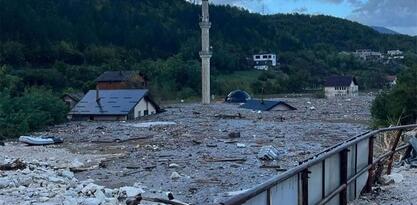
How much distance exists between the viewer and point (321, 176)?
5.59 m

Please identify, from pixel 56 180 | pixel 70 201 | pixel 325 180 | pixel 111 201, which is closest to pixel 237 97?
pixel 56 180

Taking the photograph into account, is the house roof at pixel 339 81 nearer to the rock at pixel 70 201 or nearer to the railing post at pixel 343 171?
the rock at pixel 70 201

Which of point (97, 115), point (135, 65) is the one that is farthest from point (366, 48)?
point (97, 115)

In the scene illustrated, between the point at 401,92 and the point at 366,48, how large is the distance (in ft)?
360

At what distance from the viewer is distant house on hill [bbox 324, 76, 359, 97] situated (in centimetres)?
7906

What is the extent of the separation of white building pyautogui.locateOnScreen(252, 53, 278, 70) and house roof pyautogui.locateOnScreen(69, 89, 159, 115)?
55.2m

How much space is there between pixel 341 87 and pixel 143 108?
4215 cm

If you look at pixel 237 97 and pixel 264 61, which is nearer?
pixel 237 97

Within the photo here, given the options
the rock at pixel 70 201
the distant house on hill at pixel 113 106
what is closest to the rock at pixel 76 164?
the rock at pixel 70 201

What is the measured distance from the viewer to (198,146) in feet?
83.5

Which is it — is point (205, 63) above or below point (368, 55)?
below

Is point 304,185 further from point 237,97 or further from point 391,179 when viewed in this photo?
point 237,97

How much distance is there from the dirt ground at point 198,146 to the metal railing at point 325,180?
5.35 meters

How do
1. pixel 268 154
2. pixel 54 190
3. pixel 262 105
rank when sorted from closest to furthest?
pixel 54 190
pixel 268 154
pixel 262 105
